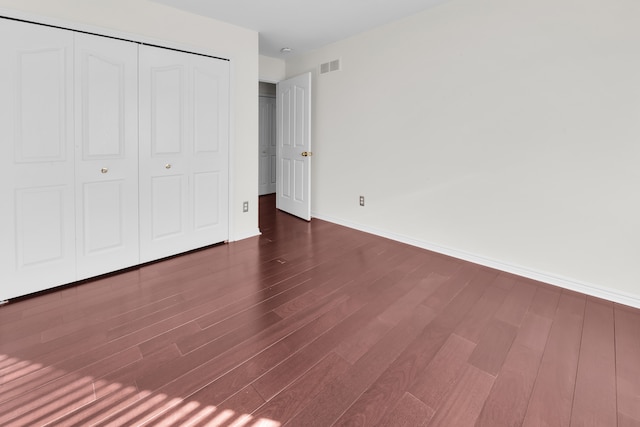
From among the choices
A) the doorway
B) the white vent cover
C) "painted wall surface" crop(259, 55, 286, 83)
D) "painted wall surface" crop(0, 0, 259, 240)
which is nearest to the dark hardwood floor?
"painted wall surface" crop(0, 0, 259, 240)

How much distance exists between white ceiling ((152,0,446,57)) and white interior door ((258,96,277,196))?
100 inches

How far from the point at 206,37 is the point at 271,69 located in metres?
1.81

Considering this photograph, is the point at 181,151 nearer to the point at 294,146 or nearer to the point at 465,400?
the point at 294,146

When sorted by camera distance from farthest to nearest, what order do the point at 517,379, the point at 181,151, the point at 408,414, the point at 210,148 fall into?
the point at 210,148 < the point at 181,151 < the point at 517,379 < the point at 408,414

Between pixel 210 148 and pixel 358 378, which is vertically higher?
pixel 210 148

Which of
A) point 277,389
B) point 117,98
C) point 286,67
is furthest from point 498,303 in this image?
point 286,67

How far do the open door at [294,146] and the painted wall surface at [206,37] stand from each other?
87cm

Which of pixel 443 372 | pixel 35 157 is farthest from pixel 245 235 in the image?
pixel 443 372

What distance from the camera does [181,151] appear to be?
10.8 ft

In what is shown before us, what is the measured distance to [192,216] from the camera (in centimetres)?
350

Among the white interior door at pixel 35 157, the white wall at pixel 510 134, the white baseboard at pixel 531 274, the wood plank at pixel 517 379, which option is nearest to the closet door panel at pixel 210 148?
the white interior door at pixel 35 157

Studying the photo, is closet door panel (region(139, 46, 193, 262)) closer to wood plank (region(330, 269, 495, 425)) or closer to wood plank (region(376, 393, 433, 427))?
wood plank (region(330, 269, 495, 425))

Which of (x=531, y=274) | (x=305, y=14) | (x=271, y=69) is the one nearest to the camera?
(x=531, y=274)

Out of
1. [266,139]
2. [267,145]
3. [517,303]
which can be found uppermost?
[266,139]
